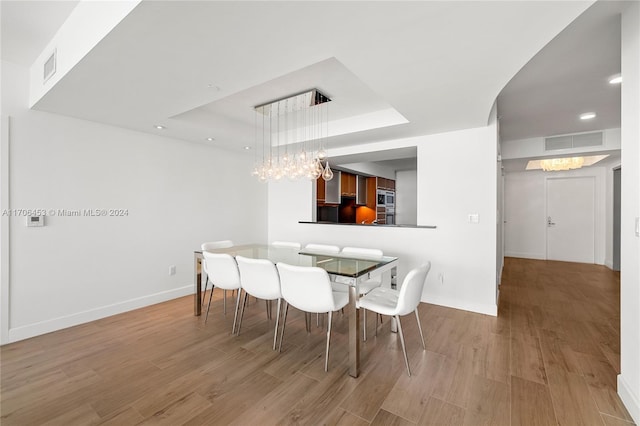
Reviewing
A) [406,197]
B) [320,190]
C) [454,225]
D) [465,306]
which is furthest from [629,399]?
[406,197]

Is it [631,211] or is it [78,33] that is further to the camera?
[78,33]

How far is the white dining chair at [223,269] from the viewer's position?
2.81 meters

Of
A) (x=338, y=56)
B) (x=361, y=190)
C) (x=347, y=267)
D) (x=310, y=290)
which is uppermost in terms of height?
(x=338, y=56)

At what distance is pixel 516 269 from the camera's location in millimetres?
5738

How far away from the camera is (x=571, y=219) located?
254 inches

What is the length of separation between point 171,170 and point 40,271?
5.95 ft

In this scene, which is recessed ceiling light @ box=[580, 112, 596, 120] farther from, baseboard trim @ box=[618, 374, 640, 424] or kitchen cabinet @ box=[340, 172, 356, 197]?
kitchen cabinet @ box=[340, 172, 356, 197]

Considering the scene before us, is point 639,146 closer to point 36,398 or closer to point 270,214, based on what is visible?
point 36,398

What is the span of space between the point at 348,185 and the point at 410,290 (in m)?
4.34

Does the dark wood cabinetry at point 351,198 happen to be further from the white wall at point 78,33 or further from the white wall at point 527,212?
the white wall at point 78,33

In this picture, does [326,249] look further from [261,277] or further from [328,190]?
[328,190]

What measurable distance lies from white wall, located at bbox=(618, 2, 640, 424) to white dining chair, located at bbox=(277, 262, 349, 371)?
1830mm

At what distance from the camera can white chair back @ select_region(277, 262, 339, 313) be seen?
2.11 m

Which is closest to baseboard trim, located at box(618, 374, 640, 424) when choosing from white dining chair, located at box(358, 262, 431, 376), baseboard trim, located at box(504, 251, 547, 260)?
white dining chair, located at box(358, 262, 431, 376)
